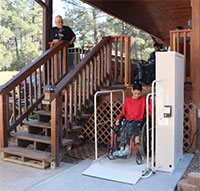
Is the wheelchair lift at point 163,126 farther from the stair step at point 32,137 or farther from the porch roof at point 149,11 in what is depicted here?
the porch roof at point 149,11

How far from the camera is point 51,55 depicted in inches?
197

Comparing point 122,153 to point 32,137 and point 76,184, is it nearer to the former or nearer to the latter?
point 76,184

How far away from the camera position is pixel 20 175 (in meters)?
3.62

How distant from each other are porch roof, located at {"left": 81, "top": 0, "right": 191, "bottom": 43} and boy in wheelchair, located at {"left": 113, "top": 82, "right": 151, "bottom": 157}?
308cm

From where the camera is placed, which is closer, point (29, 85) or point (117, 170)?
point (117, 170)

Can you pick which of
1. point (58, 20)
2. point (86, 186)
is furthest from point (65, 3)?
point (86, 186)

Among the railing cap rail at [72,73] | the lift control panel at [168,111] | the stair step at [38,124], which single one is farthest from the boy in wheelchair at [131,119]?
the stair step at [38,124]

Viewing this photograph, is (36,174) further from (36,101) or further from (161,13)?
(161,13)

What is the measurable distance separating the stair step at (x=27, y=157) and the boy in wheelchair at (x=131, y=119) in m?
1.01

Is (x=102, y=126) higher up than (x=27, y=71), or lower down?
lower down

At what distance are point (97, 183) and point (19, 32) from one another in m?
24.3

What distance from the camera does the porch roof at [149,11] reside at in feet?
22.6

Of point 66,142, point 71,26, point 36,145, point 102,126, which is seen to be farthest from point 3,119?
point 71,26

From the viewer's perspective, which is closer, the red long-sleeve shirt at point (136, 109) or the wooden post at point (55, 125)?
the wooden post at point (55, 125)
